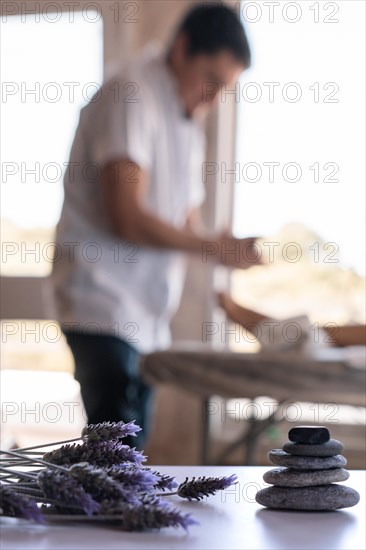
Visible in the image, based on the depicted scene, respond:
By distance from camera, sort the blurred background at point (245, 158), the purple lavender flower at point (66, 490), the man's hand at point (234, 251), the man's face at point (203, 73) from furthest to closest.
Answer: the blurred background at point (245, 158) < the man's face at point (203, 73) < the man's hand at point (234, 251) < the purple lavender flower at point (66, 490)

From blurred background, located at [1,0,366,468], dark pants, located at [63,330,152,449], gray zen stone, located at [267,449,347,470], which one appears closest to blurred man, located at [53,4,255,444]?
dark pants, located at [63,330,152,449]

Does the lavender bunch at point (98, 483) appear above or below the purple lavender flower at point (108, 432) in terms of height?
below

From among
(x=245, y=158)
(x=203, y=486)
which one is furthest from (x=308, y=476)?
(x=245, y=158)

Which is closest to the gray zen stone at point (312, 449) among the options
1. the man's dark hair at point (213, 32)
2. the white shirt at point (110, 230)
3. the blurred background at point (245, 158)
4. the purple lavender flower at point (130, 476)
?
the purple lavender flower at point (130, 476)

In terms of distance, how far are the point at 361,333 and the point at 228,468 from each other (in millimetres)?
972

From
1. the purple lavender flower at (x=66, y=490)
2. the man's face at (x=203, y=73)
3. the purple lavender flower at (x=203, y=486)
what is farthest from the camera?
the man's face at (x=203, y=73)

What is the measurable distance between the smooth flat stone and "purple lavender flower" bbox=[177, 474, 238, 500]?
9 centimetres

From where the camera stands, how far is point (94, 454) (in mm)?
634

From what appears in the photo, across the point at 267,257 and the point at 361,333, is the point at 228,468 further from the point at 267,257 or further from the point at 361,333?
the point at 267,257

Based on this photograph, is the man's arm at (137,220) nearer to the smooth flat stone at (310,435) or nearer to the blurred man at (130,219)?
the blurred man at (130,219)

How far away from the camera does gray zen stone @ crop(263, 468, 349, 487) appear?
0.72 meters

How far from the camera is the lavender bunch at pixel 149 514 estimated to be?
561mm

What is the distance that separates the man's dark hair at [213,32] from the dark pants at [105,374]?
2.47 feet

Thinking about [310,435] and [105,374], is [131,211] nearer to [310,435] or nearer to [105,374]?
[105,374]
